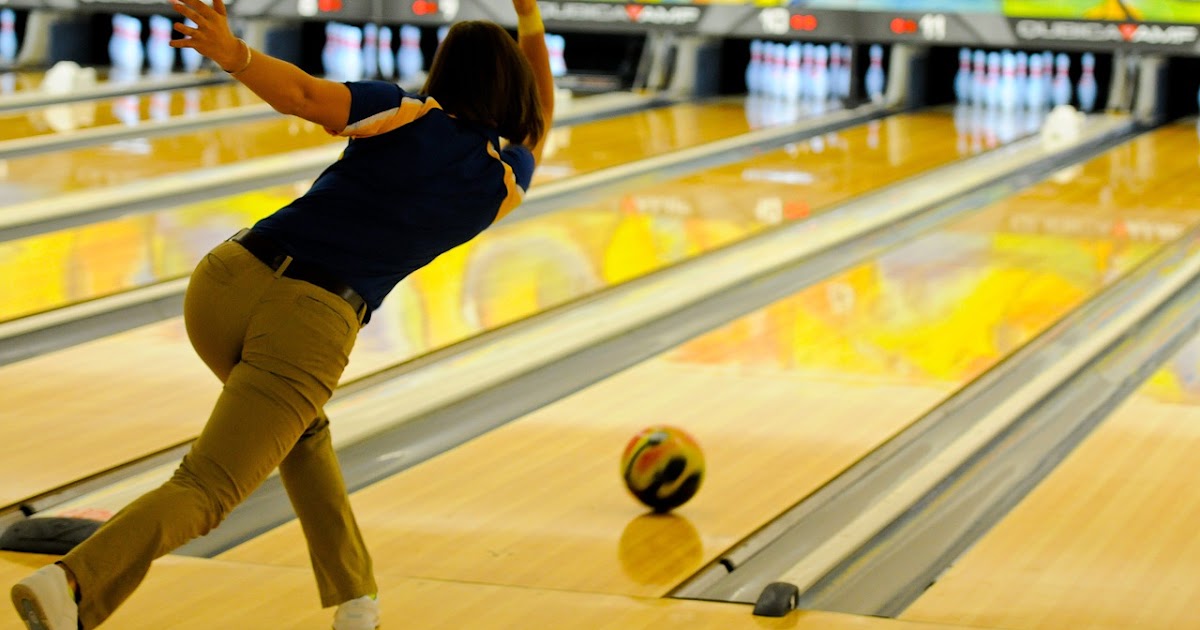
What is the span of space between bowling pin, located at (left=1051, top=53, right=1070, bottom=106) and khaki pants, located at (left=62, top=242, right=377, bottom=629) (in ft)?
21.2

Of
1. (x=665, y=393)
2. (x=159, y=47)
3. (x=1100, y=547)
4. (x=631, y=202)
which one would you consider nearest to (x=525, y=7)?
(x=1100, y=547)

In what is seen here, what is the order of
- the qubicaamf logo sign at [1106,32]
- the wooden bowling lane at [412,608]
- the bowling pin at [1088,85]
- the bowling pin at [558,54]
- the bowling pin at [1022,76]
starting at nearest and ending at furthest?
the wooden bowling lane at [412,608] → the qubicaamf logo sign at [1106,32] → the bowling pin at [1088,85] → the bowling pin at [1022,76] → the bowling pin at [558,54]

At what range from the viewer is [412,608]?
2252 mm

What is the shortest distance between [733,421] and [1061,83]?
513 centimetres

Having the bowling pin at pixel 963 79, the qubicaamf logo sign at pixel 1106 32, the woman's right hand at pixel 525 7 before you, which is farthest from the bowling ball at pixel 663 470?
the bowling pin at pixel 963 79

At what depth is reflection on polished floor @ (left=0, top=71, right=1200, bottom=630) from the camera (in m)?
2.42

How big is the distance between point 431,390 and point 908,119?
15.2 feet

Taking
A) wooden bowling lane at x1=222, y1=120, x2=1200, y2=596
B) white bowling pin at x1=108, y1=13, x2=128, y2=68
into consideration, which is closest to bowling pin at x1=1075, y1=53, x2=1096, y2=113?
wooden bowling lane at x1=222, y1=120, x2=1200, y2=596

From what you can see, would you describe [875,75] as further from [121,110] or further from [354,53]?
[121,110]

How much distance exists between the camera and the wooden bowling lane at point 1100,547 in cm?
232

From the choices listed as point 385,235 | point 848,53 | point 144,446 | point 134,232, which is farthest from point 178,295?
point 848,53

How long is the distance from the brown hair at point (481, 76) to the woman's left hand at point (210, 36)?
1.06 ft

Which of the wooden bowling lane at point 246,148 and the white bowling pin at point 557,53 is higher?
the white bowling pin at point 557,53

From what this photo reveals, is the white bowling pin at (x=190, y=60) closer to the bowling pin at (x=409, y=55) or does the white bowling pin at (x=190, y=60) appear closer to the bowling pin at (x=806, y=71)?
the bowling pin at (x=409, y=55)
